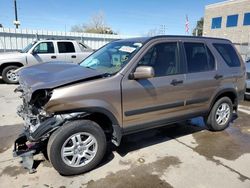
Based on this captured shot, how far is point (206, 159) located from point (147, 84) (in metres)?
1.53

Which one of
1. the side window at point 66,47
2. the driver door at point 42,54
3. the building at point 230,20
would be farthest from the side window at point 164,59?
the building at point 230,20

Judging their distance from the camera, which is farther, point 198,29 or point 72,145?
point 198,29

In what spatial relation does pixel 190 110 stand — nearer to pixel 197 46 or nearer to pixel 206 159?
pixel 206 159

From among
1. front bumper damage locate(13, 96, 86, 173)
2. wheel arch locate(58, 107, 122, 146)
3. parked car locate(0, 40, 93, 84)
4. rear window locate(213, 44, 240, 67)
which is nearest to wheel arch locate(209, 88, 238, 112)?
rear window locate(213, 44, 240, 67)

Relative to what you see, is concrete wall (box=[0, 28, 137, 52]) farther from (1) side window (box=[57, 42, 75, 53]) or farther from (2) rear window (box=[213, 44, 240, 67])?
(2) rear window (box=[213, 44, 240, 67])

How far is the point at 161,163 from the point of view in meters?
3.57

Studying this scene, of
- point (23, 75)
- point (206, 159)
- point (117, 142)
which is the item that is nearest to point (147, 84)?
point (117, 142)

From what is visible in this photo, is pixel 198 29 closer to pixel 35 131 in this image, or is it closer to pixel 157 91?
pixel 157 91

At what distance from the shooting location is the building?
117ft

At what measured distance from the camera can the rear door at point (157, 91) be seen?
3418 mm

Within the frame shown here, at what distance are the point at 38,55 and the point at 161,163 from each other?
774 cm

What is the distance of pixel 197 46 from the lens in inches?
169

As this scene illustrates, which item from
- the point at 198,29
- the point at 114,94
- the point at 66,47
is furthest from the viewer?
the point at 198,29

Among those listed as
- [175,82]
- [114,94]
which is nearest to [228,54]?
[175,82]
